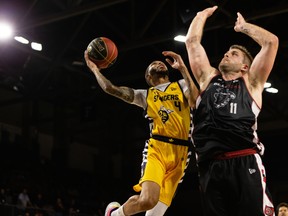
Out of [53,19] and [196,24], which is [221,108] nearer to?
[196,24]

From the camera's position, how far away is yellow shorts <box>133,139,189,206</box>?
6.18m

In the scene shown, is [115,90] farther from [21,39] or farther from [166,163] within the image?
[21,39]

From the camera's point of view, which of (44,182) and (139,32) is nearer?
(139,32)

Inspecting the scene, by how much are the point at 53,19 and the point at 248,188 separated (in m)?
9.96

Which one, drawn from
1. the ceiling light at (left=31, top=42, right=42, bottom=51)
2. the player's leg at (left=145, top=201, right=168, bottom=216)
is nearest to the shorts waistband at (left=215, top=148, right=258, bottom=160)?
the player's leg at (left=145, top=201, right=168, bottom=216)

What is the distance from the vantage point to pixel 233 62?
4367 mm

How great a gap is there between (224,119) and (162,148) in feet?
7.37

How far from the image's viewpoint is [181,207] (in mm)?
23484

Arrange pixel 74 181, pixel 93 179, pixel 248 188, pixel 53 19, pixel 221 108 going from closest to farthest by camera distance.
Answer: pixel 248 188 < pixel 221 108 < pixel 53 19 < pixel 74 181 < pixel 93 179

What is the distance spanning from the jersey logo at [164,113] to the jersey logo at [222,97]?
6.99 ft

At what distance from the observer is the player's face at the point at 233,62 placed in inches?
171

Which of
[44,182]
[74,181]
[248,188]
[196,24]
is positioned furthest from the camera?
[74,181]

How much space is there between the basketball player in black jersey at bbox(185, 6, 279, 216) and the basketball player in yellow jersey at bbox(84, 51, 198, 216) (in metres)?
1.65

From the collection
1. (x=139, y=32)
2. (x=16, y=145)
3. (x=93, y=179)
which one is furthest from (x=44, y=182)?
(x=139, y=32)
